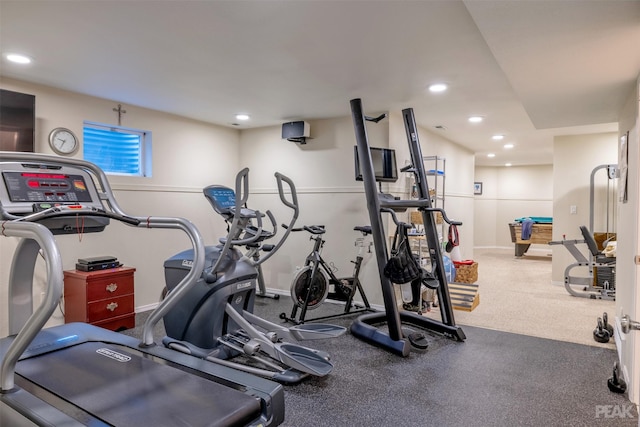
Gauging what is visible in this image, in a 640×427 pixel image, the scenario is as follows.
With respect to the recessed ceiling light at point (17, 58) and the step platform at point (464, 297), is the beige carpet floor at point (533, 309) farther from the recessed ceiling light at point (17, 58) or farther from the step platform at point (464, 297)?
the recessed ceiling light at point (17, 58)

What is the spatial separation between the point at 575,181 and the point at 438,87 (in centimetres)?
358

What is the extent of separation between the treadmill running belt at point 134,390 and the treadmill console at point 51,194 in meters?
0.72

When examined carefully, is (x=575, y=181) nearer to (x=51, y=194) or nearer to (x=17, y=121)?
(x=51, y=194)

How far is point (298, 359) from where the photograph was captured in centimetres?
277

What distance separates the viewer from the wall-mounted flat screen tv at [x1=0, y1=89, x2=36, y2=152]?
3.32 m

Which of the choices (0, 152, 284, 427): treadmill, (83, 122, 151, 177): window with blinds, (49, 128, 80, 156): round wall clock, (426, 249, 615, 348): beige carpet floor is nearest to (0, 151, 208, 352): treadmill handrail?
(0, 152, 284, 427): treadmill

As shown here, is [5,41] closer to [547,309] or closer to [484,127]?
[484,127]

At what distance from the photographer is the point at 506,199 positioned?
35.0 ft

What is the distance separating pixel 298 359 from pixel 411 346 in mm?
1168

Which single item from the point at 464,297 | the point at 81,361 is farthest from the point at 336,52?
the point at 464,297

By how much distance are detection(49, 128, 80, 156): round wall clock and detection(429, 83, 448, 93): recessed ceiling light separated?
11.5 ft

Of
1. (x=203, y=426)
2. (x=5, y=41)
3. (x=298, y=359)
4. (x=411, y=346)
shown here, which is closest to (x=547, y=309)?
(x=411, y=346)

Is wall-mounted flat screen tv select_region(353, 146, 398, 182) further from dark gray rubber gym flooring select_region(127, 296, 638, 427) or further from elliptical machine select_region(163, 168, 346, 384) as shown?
dark gray rubber gym flooring select_region(127, 296, 638, 427)

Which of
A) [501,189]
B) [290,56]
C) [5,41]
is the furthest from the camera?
[501,189]
